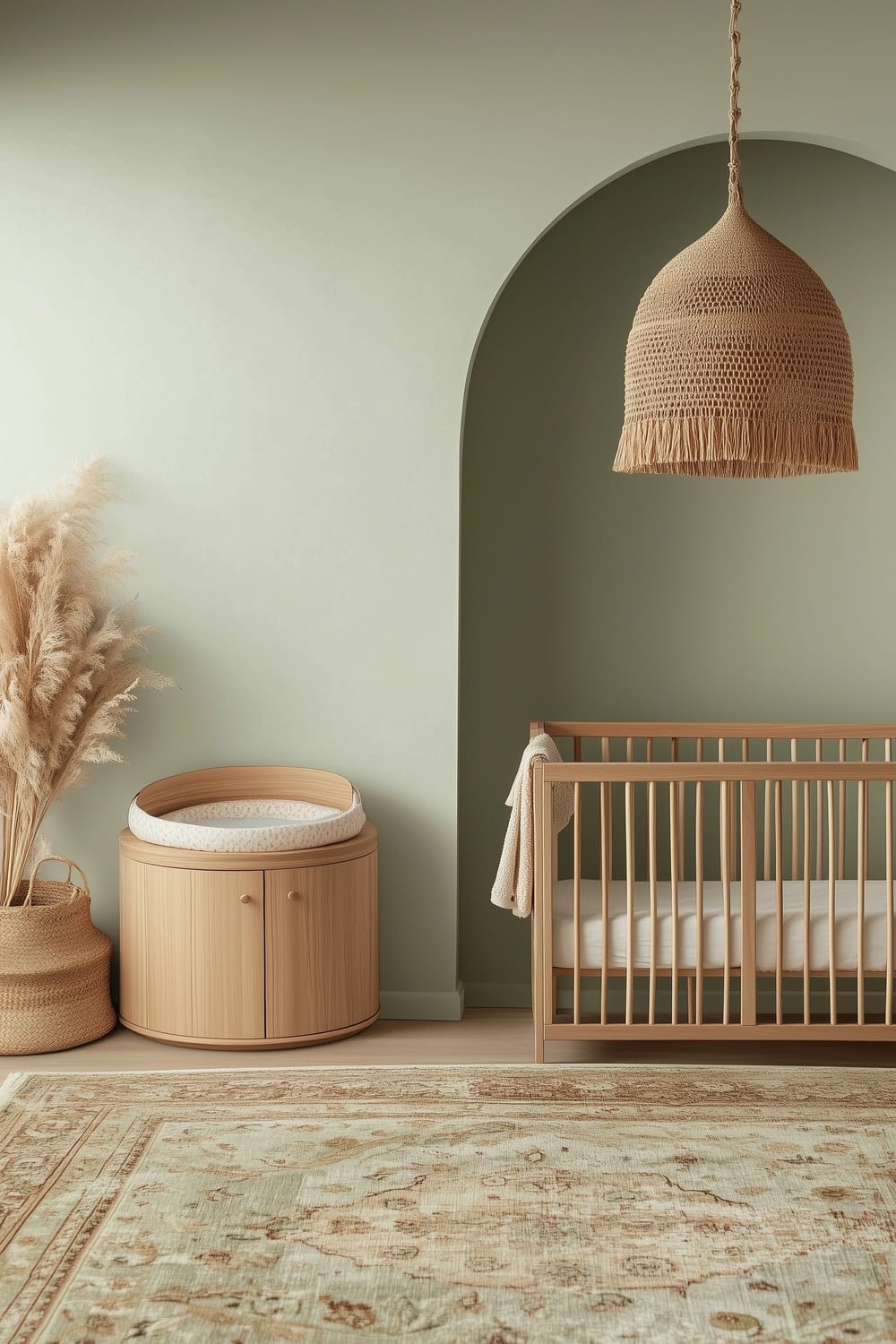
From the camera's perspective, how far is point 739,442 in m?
1.87

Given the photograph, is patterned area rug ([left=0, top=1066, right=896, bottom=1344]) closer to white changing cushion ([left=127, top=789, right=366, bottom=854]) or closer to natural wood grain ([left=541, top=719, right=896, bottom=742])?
white changing cushion ([left=127, top=789, right=366, bottom=854])

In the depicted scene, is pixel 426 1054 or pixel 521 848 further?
pixel 426 1054

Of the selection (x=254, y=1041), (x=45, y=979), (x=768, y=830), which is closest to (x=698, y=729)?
(x=768, y=830)

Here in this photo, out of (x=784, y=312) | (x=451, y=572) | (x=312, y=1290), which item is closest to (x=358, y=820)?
(x=451, y=572)

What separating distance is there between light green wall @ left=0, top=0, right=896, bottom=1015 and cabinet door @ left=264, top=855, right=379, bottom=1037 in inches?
9.3

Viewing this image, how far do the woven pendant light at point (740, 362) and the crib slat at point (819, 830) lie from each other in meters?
1.58

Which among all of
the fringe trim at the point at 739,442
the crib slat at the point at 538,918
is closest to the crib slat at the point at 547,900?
the crib slat at the point at 538,918

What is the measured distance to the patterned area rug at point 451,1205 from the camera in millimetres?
1729

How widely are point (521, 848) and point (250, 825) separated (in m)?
0.77

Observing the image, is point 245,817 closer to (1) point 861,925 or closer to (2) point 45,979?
(2) point 45,979

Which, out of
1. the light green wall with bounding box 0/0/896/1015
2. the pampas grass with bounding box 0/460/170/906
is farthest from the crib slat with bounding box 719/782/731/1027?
the pampas grass with bounding box 0/460/170/906

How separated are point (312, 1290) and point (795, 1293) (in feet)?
2.34

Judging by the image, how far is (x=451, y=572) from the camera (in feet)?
10.9

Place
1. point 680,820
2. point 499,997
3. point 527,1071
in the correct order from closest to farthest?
point 527,1071 → point 680,820 → point 499,997
